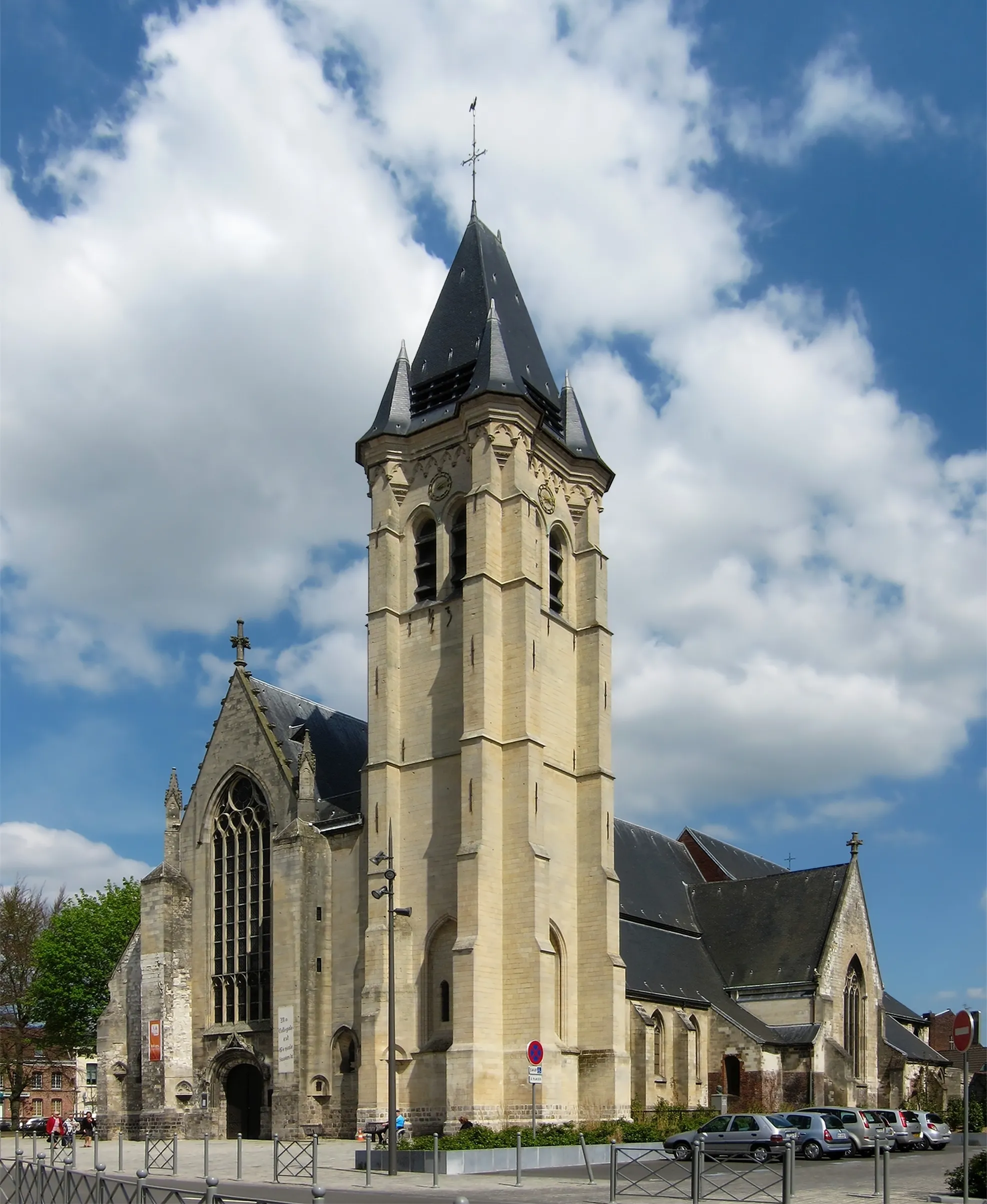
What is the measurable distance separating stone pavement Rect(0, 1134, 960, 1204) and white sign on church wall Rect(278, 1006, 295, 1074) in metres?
2.86

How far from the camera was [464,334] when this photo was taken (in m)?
42.2

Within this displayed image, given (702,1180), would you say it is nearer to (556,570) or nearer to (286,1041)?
(286,1041)

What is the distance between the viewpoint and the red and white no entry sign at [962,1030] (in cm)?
1521

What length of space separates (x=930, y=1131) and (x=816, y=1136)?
6897 mm

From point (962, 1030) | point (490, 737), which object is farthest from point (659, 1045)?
point (962, 1030)

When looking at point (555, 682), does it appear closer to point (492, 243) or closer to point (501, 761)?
point (501, 761)

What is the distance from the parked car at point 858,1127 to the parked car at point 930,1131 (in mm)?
3365

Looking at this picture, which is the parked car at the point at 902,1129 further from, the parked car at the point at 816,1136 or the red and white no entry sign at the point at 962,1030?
the red and white no entry sign at the point at 962,1030

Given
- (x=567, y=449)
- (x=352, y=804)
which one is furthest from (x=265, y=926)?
(x=567, y=449)

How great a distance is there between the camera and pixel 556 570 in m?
40.4

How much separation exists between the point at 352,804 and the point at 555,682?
294 inches

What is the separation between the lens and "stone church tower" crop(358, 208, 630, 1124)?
3372cm

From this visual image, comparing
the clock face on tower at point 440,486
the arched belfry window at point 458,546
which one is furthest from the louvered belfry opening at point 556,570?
the clock face on tower at point 440,486

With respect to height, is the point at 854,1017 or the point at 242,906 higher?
the point at 242,906
